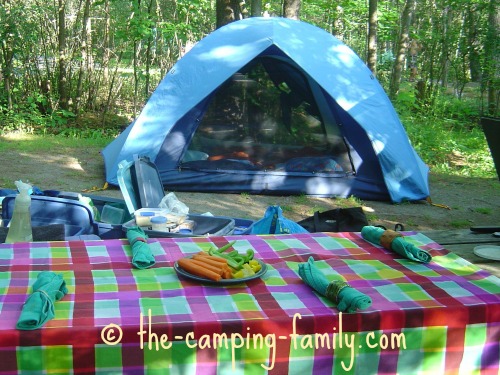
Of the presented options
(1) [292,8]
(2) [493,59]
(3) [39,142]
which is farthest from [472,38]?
(3) [39,142]

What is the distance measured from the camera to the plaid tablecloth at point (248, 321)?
159 centimetres

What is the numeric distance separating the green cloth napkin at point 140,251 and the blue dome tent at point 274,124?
399 centimetres

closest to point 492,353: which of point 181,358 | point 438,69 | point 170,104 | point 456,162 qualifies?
point 181,358

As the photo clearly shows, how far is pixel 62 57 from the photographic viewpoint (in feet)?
32.4

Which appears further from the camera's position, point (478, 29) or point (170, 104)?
point (478, 29)

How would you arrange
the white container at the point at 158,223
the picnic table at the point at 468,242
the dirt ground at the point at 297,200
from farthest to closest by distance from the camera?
the dirt ground at the point at 297,200 < the white container at the point at 158,223 < the picnic table at the point at 468,242

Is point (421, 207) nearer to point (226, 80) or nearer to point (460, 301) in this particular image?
point (226, 80)

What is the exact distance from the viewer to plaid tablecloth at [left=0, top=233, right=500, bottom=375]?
159 centimetres

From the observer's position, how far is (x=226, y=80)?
20.8 ft

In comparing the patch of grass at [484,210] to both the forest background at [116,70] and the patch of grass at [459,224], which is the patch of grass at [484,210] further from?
the forest background at [116,70]

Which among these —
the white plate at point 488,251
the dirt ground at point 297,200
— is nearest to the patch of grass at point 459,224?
the dirt ground at point 297,200

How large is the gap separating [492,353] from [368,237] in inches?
25.7

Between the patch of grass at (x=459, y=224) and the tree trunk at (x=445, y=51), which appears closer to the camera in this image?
the patch of grass at (x=459, y=224)

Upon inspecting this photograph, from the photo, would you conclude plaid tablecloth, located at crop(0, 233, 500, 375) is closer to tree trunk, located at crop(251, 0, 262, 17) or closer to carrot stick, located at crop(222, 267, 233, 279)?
carrot stick, located at crop(222, 267, 233, 279)
